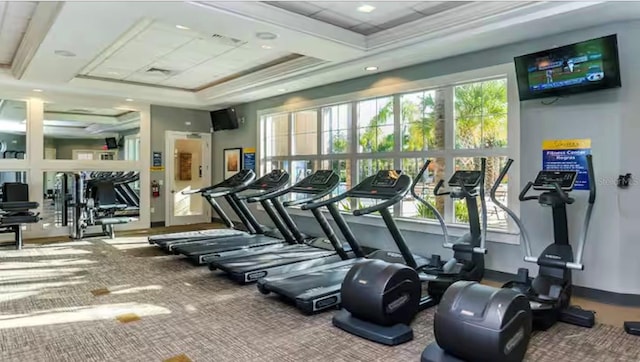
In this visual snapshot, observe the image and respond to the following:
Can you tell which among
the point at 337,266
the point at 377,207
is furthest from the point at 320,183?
the point at 377,207

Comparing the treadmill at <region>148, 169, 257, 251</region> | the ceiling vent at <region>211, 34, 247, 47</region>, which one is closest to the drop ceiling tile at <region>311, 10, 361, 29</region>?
the ceiling vent at <region>211, 34, 247, 47</region>

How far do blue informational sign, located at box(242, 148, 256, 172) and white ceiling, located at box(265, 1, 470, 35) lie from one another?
4.66 m

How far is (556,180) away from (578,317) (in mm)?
1261

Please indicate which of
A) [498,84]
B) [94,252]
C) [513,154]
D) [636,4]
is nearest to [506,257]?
[513,154]

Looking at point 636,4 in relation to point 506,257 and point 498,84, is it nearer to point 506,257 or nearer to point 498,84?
point 498,84

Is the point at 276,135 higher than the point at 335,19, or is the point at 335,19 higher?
the point at 335,19

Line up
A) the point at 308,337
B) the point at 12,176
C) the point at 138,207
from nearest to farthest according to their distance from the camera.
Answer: the point at 308,337, the point at 12,176, the point at 138,207

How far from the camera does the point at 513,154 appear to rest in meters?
5.07

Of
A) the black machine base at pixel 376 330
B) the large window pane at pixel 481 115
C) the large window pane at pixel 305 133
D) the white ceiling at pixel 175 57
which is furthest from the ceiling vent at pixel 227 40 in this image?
the black machine base at pixel 376 330

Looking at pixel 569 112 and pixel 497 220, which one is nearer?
pixel 569 112

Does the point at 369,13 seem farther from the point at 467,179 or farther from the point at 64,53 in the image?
the point at 64,53

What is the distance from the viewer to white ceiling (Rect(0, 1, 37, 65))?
4.61 meters

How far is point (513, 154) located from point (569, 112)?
0.74m

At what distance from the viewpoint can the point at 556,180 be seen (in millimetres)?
4066
